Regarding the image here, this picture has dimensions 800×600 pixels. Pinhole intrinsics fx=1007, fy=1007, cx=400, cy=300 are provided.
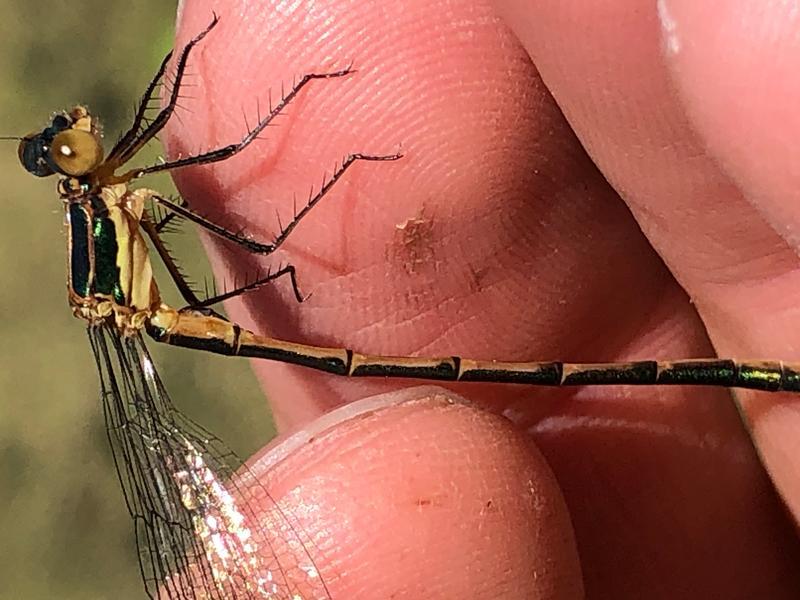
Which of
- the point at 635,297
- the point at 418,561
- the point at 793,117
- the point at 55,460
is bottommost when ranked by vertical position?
the point at 418,561

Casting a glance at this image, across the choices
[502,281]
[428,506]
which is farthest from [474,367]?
[428,506]

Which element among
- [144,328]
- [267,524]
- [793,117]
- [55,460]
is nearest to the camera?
[793,117]

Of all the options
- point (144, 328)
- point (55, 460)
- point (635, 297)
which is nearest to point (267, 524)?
point (144, 328)

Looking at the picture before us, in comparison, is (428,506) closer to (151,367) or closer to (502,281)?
(502,281)

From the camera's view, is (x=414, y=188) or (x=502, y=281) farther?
(x=502, y=281)

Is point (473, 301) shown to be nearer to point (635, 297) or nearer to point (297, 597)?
point (635, 297)

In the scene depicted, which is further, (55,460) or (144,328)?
(55,460)
